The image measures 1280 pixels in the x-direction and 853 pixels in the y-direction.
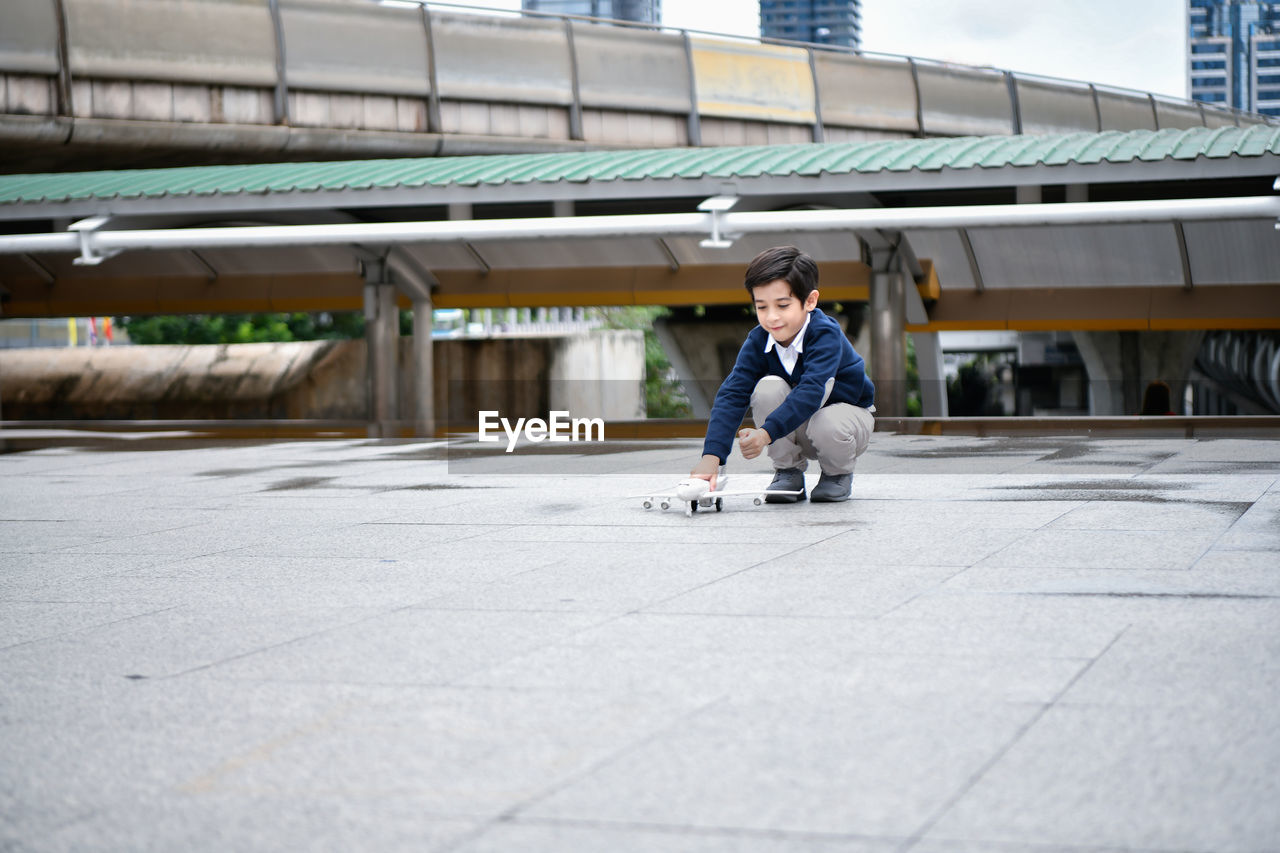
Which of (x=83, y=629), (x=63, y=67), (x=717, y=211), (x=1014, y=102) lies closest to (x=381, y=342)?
(x=717, y=211)

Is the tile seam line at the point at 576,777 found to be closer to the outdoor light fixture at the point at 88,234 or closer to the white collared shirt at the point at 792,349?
the white collared shirt at the point at 792,349

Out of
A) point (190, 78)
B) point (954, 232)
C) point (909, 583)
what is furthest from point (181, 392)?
point (909, 583)

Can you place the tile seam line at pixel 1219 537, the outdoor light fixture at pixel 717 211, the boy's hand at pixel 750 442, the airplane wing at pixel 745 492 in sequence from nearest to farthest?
the tile seam line at pixel 1219 537 → the boy's hand at pixel 750 442 → the airplane wing at pixel 745 492 → the outdoor light fixture at pixel 717 211

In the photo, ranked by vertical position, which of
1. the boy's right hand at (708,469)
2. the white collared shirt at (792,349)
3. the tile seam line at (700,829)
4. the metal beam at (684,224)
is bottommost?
the tile seam line at (700,829)

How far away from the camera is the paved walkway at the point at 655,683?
2.54m

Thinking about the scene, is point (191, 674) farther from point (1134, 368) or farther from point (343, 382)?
point (1134, 368)

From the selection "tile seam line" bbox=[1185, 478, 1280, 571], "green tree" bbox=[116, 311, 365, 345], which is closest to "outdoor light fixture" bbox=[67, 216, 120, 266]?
"tile seam line" bbox=[1185, 478, 1280, 571]

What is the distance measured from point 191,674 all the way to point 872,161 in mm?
13778

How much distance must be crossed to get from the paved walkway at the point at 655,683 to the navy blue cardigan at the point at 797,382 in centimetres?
47

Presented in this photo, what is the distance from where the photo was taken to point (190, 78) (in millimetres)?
27578

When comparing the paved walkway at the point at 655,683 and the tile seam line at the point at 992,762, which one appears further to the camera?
the paved walkway at the point at 655,683

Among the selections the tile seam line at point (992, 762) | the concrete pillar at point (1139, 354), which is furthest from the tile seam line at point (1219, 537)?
the concrete pillar at point (1139, 354)

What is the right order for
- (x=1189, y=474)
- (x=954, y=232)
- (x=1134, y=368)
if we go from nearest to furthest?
(x=1189, y=474) → (x=954, y=232) → (x=1134, y=368)

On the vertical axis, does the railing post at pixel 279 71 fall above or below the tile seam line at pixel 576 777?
above
